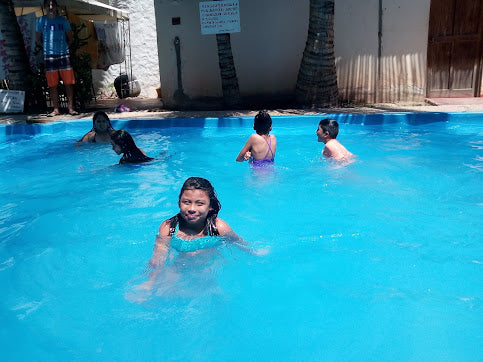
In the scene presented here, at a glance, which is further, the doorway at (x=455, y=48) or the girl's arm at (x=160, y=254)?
the doorway at (x=455, y=48)

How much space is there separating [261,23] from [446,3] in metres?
4.19

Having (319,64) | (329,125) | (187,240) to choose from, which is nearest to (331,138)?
(329,125)

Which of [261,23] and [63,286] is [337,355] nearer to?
[63,286]

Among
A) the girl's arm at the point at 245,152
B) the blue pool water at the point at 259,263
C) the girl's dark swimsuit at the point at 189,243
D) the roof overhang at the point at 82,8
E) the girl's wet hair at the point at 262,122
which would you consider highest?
the roof overhang at the point at 82,8

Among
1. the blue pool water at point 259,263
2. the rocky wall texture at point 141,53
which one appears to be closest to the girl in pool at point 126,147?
the blue pool water at point 259,263

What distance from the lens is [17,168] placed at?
7.32m

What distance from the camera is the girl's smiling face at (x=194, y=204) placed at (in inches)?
135

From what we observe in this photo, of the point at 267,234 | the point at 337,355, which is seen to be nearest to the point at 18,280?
the point at 267,234

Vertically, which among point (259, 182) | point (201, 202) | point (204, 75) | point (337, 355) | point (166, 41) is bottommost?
point (337, 355)

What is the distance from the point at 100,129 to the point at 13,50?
4149 millimetres

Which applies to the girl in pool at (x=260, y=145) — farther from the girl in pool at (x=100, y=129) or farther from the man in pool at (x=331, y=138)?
the girl in pool at (x=100, y=129)

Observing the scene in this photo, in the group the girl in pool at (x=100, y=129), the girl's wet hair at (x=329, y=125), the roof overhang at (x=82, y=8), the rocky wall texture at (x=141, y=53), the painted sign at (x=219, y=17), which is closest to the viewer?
the girl's wet hair at (x=329, y=125)

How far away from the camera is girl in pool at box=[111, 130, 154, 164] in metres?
6.32

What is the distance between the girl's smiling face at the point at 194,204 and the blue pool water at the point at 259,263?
1.50ft
